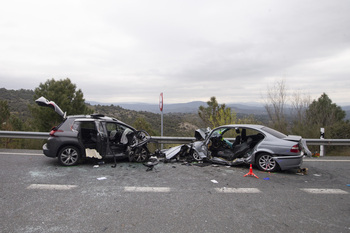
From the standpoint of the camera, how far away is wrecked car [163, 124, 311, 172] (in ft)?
19.7

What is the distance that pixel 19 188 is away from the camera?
4.55 metres

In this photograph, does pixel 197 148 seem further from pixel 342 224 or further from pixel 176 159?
pixel 342 224

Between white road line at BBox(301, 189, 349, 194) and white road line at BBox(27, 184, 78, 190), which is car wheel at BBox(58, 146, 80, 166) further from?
white road line at BBox(301, 189, 349, 194)

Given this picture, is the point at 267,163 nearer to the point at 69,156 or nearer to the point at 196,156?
the point at 196,156

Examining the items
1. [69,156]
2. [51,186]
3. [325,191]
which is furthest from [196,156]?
[51,186]

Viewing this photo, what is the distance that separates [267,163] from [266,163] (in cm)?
3

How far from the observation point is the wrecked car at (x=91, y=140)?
6383 millimetres

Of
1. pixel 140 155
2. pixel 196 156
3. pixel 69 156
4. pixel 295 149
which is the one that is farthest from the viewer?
pixel 196 156

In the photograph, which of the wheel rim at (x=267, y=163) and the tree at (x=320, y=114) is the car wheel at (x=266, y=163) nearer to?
the wheel rim at (x=267, y=163)

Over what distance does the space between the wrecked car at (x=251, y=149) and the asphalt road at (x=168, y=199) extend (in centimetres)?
39

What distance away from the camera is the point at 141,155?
280 inches

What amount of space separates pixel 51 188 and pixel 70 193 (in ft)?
1.88

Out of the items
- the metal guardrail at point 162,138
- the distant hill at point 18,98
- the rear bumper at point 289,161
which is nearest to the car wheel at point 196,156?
the metal guardrail at point 162,138

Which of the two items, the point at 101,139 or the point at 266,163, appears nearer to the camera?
the point at 266,163
